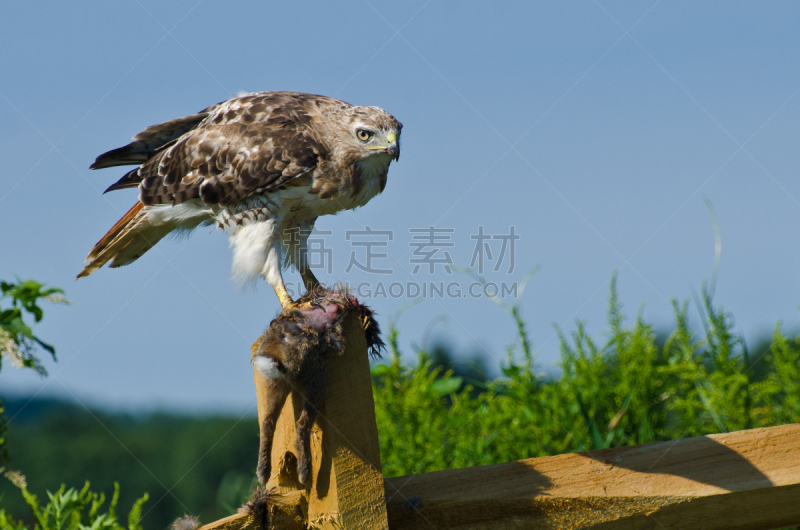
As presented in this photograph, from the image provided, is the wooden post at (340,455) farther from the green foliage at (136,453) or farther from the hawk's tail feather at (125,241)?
the green foliage at (136,453)

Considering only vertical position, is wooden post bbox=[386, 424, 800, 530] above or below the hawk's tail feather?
below

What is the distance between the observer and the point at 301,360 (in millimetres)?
1543

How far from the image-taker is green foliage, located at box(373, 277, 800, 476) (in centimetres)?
319

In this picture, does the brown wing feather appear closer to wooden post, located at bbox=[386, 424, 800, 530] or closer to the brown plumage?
the brown plumage

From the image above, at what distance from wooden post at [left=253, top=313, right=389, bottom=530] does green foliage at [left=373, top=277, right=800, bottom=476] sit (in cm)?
173

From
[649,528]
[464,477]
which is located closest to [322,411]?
[464,477]

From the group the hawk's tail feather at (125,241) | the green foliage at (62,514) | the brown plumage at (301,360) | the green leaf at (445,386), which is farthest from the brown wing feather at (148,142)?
the brown plumage at (301,360)

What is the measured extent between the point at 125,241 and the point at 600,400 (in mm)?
2724

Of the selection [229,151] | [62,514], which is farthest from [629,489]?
[229,151]

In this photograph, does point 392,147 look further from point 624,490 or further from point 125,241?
point 624,490

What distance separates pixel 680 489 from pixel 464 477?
66 cm

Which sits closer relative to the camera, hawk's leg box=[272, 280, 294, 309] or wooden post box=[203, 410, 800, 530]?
wooden post box=[203, 410, 800, 530]

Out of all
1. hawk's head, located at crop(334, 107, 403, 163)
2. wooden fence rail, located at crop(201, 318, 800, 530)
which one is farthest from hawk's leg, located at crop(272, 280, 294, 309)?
wooden fence rail, located at crop(201, 318, 800, 530)

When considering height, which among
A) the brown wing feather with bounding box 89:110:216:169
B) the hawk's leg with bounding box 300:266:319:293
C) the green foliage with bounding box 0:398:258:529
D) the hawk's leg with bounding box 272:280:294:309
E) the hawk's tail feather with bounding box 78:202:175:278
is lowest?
the green foliage with bounding box 0:398:258:529
